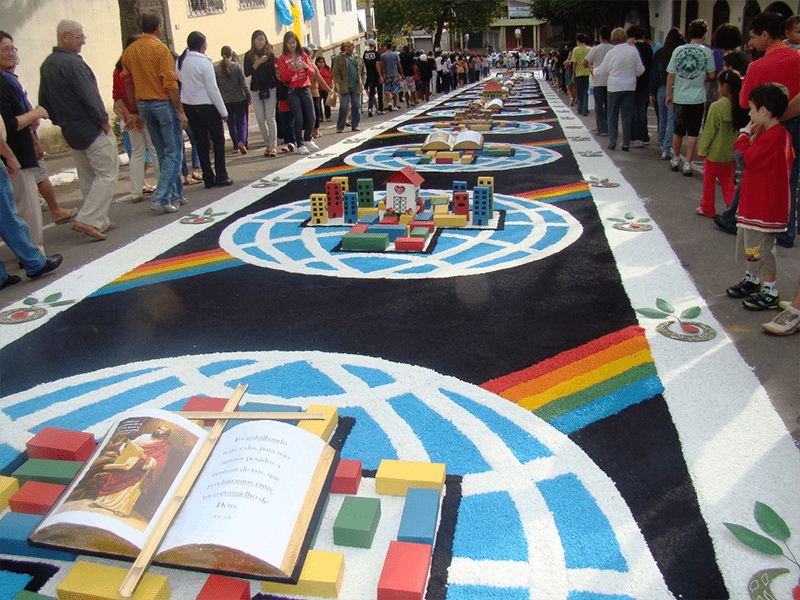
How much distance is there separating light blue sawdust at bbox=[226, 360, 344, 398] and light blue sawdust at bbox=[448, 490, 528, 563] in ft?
3.64

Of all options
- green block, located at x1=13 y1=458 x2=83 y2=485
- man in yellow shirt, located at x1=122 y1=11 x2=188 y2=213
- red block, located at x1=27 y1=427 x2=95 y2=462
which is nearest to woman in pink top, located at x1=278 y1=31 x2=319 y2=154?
man in yellow shirt, located at x1=122 y1=11 x2=188 y2=213

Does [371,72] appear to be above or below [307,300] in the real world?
above

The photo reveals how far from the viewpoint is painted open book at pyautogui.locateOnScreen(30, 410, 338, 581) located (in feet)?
6.58

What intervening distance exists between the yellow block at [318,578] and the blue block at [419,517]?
24 cm

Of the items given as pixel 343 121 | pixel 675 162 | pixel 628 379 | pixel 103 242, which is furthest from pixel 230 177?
pixel 628 379

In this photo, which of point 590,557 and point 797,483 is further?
point 797,483

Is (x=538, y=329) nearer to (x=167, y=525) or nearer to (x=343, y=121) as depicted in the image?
(x=167, y=525)

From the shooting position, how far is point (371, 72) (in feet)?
57.7

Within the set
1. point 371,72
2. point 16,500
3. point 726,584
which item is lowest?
point 726,584

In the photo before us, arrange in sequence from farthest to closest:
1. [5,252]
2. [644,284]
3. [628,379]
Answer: [5,252] → [644,284] → [628,379]

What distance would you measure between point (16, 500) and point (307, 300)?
2.52m

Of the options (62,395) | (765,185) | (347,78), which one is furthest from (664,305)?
(347,78)

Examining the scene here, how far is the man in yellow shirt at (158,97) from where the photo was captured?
702 centimetres

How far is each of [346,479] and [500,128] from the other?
1252 cm
